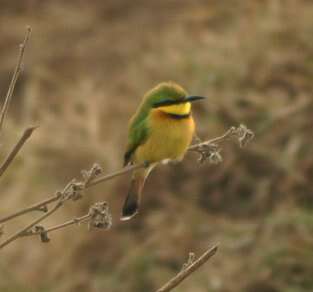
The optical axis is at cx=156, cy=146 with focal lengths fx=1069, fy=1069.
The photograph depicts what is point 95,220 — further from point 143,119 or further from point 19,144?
point 143,119

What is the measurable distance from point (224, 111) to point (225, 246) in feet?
2.40

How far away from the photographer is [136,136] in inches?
77.7

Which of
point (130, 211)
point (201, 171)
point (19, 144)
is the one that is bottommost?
point (201, 171)

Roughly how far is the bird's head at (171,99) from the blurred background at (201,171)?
2127 millimetres

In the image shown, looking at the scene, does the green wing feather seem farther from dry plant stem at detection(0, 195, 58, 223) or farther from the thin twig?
dry plant stem at detection(0, 195, 58, 223)

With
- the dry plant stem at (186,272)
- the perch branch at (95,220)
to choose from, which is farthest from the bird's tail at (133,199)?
the dry plant stem at (186,272)

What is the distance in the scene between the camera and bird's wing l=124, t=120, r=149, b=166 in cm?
196

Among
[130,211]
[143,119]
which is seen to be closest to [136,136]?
[143,119]

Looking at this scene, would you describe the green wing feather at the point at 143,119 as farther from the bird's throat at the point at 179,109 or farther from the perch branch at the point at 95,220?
the perch branch at the point at 95,220

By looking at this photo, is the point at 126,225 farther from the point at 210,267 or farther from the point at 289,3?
the point at 289,3

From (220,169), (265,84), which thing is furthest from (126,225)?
(265,84)

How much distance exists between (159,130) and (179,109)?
8cm

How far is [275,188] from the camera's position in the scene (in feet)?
14.6

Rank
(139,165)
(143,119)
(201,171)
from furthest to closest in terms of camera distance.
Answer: (201,171) < (143,119) < (139,165)
